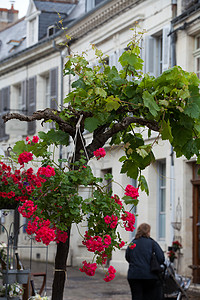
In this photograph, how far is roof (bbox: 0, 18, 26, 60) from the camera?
30875 millimetres

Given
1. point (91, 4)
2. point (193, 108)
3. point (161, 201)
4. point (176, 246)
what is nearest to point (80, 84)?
point (193, 108)

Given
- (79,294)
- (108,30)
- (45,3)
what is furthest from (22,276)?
(45,3)

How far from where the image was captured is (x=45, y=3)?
28.8m

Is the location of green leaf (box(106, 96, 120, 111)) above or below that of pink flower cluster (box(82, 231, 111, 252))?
above

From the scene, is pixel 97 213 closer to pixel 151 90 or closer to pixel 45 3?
pixel 151 90

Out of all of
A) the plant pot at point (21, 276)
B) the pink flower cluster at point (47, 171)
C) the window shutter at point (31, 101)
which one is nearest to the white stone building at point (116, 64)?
the window shutter at point (31, 101)

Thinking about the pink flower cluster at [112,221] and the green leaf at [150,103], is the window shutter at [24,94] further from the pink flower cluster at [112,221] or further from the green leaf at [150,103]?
the pink flower cluster at [112,221]

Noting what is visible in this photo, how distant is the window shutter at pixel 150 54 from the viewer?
1962cm

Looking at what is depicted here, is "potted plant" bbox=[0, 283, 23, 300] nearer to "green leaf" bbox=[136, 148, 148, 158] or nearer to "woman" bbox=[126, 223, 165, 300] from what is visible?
"green leaf" bbox=[136, 148, 148, 158]

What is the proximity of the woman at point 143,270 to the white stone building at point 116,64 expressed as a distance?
1.19 meters

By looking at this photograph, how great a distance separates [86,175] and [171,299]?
7305 mm

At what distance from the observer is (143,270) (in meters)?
11.0

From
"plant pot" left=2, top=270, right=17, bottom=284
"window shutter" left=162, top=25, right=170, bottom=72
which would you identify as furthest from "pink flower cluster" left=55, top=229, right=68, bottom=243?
"window shutter" left=162, top=25, right=170, bottom=72

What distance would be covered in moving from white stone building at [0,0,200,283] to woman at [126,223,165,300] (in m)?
1.19
